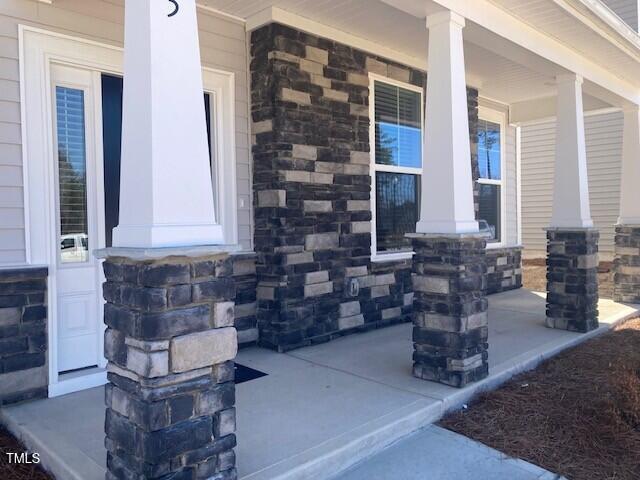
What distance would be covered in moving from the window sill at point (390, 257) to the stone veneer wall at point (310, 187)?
0.17 metres

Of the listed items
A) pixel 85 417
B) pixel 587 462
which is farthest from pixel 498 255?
pixel 85 417

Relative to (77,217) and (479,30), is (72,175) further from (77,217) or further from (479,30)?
(479,30)

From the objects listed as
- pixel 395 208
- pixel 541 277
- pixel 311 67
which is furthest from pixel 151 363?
pixel 541 277

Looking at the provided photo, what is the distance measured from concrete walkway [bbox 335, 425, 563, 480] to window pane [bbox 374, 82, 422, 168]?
11.3 ft

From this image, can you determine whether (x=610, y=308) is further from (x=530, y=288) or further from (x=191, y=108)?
(x=191, y=108)

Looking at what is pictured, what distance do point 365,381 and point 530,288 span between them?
6.04m

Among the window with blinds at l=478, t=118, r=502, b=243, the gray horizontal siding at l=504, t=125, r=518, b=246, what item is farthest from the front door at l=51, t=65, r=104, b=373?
the gray horizontal siding at l=504, t=125, r=518, b=246

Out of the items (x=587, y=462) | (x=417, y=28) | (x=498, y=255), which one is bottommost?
(x=587, y=462)

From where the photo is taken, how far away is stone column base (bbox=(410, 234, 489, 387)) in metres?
3.81

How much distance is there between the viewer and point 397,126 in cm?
616

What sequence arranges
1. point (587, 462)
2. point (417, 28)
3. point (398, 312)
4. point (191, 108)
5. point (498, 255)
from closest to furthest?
1. point (191, 108)
2. point (587, 462)
3. point (417, 28)
4. point (398, 312)
5. point (498, 255)

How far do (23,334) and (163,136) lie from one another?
2125mm

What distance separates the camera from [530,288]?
29.6ft

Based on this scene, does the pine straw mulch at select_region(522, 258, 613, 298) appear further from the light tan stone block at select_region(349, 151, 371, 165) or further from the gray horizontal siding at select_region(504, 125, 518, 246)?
the light tan stone block at select_region(349, 151, 371, 165)
